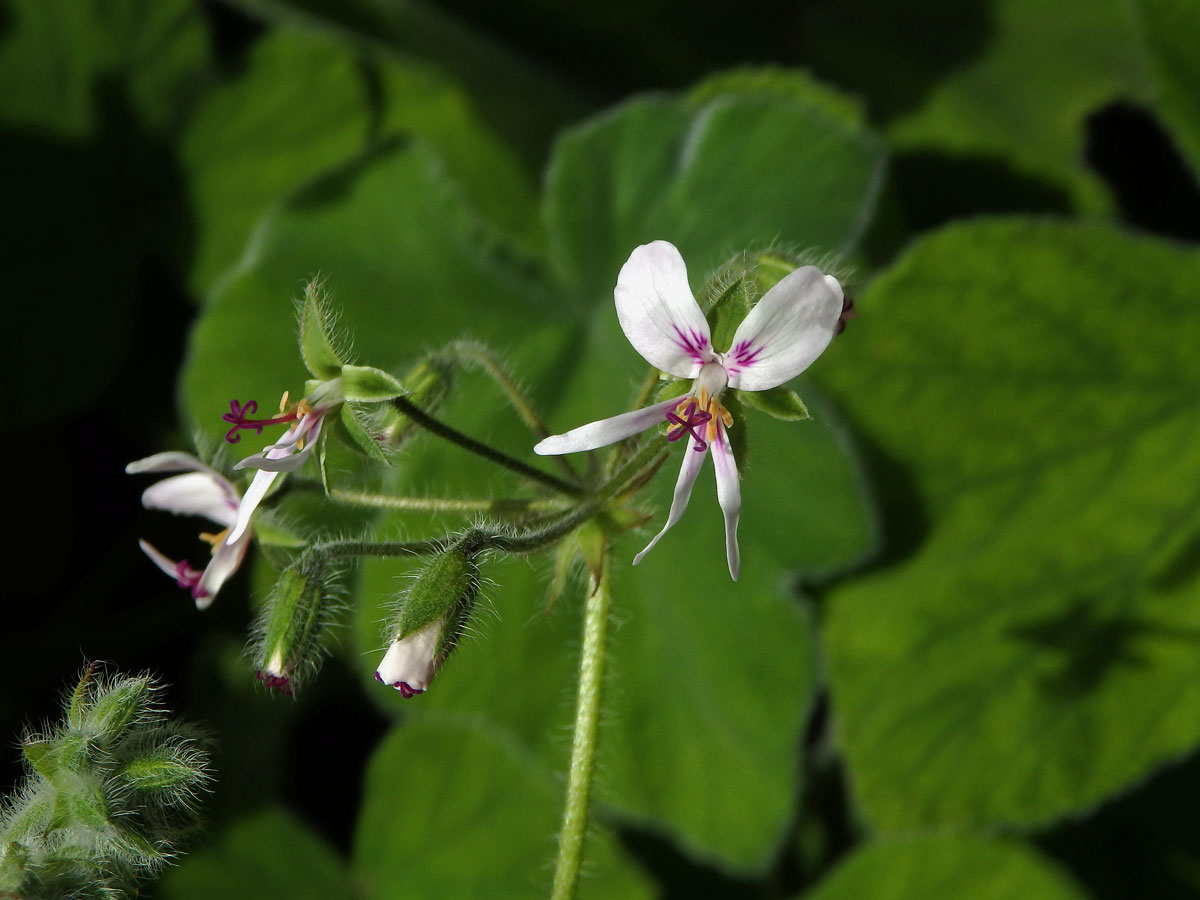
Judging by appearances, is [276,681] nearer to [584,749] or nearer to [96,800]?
[96,800]

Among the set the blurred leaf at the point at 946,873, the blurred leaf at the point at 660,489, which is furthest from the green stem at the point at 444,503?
the blurred leaf at the point at 946,873

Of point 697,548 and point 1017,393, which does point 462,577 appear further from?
point 1017,393

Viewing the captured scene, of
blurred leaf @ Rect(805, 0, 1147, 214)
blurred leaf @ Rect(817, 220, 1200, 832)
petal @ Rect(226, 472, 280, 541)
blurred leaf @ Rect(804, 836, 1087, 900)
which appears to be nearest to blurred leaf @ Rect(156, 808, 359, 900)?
blurred leaf @ Rect(804, 836, 1087, 900)

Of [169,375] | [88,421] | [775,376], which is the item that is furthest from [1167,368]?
[88,421]

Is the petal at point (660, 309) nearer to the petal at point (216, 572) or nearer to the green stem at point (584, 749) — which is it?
the green stem at point (584, 749)

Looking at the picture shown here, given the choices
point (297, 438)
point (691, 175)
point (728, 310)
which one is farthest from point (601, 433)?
point (691, 175)
